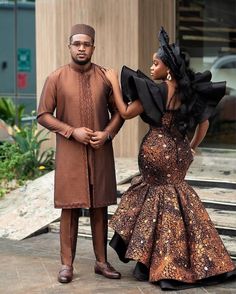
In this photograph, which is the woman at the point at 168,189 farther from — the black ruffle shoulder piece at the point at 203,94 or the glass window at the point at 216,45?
the glass window at the point at 216,45

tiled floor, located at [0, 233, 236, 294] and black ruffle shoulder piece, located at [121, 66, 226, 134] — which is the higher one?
black ruffle shoulder piece, located at [121, 66, 226, 134]

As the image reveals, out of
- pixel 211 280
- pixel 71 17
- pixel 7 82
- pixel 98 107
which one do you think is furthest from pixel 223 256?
pixel 7 82

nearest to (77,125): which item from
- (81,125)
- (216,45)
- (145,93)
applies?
(81,125)

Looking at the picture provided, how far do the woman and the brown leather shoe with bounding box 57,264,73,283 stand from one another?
477 mm

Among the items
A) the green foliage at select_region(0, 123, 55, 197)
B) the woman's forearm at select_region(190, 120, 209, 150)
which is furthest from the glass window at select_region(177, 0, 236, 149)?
the woman's forearm at select_region(190, 120, 209, 150)

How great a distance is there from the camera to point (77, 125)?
5.58 meters

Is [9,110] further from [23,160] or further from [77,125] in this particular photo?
[77,125]

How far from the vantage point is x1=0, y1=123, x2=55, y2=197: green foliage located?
9453mm

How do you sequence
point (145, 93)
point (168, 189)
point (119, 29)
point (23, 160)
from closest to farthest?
point (145, 93) → point (168, 189) → point (23, 160) → point (119, 29)

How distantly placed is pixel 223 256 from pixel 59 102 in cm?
179

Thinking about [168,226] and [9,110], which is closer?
[168,226]

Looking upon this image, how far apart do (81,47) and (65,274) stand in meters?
1.82

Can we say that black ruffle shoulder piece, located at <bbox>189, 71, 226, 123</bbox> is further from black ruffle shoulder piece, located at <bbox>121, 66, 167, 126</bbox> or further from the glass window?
the glass window

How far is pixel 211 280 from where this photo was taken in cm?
566
